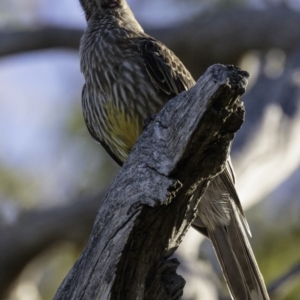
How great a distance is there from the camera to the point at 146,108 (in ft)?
15.5

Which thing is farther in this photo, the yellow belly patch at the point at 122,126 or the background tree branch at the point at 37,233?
the background tree branch at the point at 37,233

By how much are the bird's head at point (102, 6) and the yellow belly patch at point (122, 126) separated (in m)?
0.98

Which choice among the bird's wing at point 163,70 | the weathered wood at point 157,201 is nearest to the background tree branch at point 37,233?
the bird's wing at point 163,70

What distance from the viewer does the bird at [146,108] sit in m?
4.70

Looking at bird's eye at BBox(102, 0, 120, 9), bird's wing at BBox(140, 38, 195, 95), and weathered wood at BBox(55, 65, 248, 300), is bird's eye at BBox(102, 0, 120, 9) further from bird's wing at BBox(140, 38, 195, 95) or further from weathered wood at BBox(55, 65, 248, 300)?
weathered wood at BBox(55, 65, 248, 300)

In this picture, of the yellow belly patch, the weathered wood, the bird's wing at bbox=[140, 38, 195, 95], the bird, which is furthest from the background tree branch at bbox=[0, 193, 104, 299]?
the weathered wood

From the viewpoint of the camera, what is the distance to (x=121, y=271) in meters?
3.30

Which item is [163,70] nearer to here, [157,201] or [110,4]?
[110,4]

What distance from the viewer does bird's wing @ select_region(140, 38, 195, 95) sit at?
4.71 meters

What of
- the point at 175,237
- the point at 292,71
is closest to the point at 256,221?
the point at 292,71

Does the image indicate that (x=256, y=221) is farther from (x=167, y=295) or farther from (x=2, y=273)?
(x=167, y=295)

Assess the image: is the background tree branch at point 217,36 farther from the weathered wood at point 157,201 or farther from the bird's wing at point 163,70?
the weathered wood at point 157,201

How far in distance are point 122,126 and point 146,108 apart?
174 millimetres

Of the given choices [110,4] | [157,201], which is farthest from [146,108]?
[157,201]
